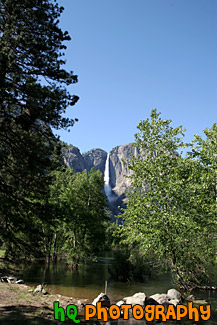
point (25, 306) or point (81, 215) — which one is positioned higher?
point (81, 215)

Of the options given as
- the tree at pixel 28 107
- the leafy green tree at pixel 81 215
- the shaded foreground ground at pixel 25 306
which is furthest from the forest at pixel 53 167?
the leafy green tree at pixel 81 215

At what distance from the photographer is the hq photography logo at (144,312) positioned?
42.5ft

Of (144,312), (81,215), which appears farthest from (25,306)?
(81,215)

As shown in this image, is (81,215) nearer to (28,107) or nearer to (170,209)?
(170,209)

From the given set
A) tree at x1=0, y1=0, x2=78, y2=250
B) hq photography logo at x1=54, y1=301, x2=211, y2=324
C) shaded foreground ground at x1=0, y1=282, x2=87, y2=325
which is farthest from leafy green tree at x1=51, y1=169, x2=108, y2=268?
tree at x1=0, y1=0, x2=78, y2=250

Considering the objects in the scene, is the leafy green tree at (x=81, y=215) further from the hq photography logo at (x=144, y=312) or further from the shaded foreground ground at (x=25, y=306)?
the hq photography logo at (x=144, y=312)

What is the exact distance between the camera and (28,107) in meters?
10.3

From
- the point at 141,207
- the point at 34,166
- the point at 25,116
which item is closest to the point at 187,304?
the point at 141,207

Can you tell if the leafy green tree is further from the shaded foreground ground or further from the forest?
the forest

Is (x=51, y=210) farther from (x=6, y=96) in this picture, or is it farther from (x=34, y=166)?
(x=6, y=96)

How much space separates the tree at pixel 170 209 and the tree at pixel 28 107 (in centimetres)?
513

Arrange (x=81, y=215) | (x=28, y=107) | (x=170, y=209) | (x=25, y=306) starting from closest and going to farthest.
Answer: (x=28, y=107), (x=25, y=306), (x=170, y=209), (x=81, y=215)

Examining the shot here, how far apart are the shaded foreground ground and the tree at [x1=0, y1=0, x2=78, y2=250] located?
102 inches

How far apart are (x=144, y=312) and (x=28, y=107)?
12.0 metres
